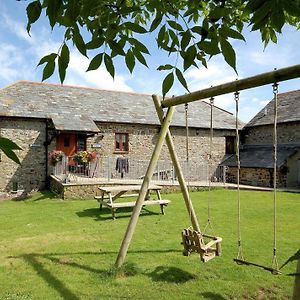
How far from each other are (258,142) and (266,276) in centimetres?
1840

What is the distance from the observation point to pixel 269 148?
69.9ft

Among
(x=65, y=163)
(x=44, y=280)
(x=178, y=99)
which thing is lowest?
(x=44, y=280)

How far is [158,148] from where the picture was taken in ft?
18.7

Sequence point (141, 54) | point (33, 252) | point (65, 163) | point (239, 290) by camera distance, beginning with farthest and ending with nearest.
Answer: point (65, 163)
point (33, 252)
point (239, 290)
point (141, 54)

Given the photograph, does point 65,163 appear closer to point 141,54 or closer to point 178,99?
point 178,99

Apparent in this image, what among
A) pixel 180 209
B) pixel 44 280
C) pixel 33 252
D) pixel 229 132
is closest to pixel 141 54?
pixel 44 280

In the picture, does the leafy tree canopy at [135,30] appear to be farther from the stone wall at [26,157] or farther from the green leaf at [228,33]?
the stone wall at [26,157]

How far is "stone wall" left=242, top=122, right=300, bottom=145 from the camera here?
20.0m

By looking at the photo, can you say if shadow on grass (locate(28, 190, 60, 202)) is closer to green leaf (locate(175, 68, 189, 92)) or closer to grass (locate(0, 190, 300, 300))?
grass (locate(0, 190, 300, 300))

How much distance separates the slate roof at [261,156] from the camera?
19.1m

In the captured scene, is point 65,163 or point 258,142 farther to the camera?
point 258,142

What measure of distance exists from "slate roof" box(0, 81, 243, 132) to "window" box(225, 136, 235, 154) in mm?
1005

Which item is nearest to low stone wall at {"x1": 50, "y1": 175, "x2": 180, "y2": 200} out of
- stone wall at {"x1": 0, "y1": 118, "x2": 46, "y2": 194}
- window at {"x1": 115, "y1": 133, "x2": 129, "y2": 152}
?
stone wall at {"x1": 0, "y1": 118, "x2": 46, "y2": 194}

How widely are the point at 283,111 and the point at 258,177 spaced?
543 cm
